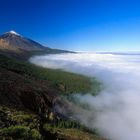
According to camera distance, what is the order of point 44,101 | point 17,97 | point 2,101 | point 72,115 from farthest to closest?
point 72,115 < point 44,101 < point 17,97 < point 2,101

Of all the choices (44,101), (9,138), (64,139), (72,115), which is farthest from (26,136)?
(72,115)

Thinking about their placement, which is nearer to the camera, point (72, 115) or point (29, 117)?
point (29, 117)

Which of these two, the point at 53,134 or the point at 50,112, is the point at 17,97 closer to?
the point at 50,112

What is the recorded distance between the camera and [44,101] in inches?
6068

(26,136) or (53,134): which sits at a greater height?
(26,136)

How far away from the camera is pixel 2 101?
402 feet

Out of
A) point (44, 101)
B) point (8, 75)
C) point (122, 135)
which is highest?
point (8, 75)

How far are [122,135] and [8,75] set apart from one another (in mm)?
90421

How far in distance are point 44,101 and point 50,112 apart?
41.0ft

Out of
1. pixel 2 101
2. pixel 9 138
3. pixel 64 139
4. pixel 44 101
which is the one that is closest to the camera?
pixel 9 138

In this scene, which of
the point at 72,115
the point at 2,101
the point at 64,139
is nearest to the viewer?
the point at 64,139

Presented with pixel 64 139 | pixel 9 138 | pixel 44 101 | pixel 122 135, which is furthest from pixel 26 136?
pixel 122 135

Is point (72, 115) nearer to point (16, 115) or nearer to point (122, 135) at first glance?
point (122, 135)

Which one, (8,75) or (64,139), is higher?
(8,75)
